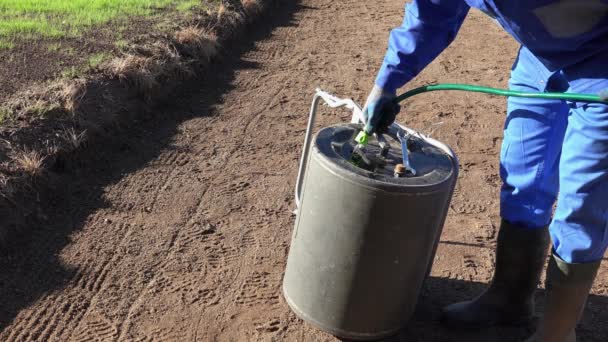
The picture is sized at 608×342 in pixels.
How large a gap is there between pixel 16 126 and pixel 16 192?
604 millimetres

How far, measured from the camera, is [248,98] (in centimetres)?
581

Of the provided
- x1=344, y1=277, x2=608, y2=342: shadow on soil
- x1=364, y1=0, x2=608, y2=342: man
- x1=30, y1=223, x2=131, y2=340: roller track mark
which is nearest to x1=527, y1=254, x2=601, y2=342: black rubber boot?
x1=364, y1=0, x2=608, y2=342: man

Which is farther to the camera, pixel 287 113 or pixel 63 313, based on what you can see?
pixel 287 113

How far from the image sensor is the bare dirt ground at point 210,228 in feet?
10.7

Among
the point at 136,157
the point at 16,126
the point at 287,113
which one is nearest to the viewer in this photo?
the point at 16,126

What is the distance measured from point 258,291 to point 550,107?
1.61 meters

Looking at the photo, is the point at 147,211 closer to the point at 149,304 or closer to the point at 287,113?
the point at 149,304

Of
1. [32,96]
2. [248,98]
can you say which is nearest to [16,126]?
[32,96]

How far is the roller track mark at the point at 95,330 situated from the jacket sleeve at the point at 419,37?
1.60 m

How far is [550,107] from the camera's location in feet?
9.49

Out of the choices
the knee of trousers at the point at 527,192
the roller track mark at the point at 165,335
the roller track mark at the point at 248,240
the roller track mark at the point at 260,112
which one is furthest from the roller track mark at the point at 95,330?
the roller track mark at the point at 260,112

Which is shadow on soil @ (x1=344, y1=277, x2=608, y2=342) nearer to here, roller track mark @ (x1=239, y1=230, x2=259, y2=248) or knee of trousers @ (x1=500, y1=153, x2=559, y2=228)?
knee of trousers @ (x1=500, y1=153, x2=559, y2=228)

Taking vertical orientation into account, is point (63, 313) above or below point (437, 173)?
below

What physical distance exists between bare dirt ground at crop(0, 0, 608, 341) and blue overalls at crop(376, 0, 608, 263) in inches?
33.4
